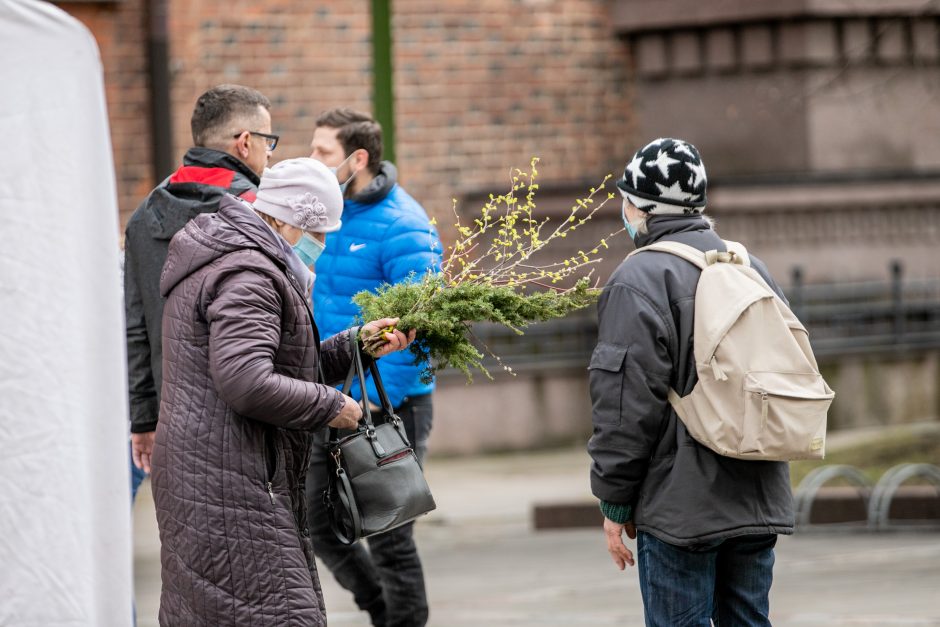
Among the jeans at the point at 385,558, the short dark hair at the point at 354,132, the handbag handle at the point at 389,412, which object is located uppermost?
the short dark hair at the point at 354,132

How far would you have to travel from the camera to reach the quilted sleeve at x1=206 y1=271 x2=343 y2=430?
3730 mm

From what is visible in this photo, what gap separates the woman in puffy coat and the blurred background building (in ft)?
30.4

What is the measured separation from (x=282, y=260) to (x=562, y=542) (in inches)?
236

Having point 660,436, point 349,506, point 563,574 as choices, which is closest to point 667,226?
point 660,436

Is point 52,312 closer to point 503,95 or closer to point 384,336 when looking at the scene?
point 384,336

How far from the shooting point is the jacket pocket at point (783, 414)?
395cm

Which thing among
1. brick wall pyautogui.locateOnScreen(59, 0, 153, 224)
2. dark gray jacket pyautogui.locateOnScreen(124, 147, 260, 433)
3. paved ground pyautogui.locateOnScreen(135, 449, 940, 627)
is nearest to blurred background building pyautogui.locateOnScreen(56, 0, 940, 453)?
brick wall pyautogui.locateOnScreen(59, 0, 153, 224)

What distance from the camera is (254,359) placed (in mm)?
3740

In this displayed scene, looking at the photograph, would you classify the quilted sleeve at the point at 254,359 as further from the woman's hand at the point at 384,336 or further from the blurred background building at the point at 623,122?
the blurred background building at the point at 623,122

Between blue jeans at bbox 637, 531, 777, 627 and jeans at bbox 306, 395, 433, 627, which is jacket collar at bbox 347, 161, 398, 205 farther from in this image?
blue jeans at bbox 637, 531, 777, 627

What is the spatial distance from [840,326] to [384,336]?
34.6 feet

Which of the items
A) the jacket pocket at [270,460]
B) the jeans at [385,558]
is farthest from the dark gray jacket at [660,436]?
the jeans at [385,558]

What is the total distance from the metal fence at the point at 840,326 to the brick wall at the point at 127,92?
3408 millimetres

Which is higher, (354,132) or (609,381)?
(354,132)
